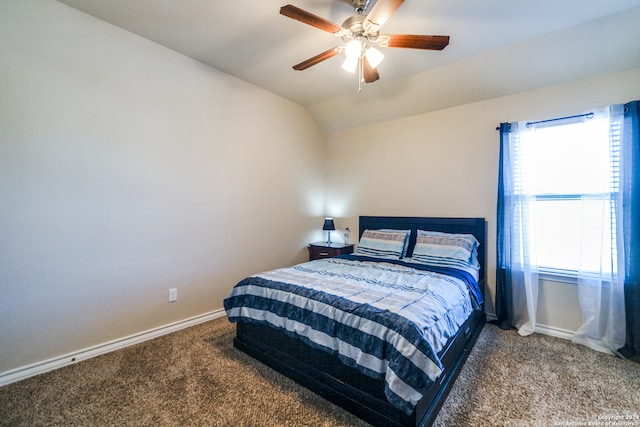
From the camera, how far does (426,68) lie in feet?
9.70

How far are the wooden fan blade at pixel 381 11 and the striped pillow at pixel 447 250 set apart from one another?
2.13 m

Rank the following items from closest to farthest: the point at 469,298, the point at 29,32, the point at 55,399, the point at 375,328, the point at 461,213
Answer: the point at 375,328 < the point at 55,399 < the point at 29,32 < the point at 469,298 < the point at 461,213

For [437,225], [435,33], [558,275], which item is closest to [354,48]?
[435,33]

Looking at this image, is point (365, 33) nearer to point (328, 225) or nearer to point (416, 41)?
point (416, 41)

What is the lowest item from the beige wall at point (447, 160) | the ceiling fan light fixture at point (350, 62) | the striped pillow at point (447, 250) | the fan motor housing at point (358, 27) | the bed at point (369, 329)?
the bed at point (369, 329)

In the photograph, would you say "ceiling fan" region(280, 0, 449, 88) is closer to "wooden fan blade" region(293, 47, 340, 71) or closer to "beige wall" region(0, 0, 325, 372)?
"wooden fan blade" region(293, 47, 340, 71)

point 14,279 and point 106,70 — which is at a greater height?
point 106,70

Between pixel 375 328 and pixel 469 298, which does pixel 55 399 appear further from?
pixel 469 298

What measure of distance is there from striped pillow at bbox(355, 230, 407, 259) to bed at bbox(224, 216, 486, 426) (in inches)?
13.1

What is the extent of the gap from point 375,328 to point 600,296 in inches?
90.4

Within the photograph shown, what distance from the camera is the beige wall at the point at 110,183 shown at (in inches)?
77.2

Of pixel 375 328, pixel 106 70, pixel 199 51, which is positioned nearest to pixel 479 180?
pixel 375 328

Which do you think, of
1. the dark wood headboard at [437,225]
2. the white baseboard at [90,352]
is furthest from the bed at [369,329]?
the white baseboard at [90,352]

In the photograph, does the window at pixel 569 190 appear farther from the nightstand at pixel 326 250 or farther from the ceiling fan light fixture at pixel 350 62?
the nightstand at pixel 326 250
